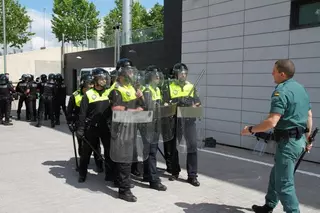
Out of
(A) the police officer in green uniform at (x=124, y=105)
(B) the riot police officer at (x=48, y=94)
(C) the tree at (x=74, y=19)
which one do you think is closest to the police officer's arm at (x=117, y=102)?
(A) the police officer in green uniform at (x=124, y=105)

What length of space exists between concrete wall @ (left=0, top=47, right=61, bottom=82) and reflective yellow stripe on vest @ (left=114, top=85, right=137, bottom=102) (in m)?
30.5

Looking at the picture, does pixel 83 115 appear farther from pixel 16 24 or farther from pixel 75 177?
pixel 16 24

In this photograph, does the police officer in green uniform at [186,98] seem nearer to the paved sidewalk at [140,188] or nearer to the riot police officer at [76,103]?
the paved sidewalk at [140,188]

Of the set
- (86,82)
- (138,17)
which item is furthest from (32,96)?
(138,17)

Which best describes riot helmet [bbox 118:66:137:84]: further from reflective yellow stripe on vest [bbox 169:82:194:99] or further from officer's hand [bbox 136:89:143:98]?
reflective yellow stripe on vest [bbox 169:82:194:99]

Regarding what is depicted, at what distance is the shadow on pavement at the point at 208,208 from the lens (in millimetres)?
4316

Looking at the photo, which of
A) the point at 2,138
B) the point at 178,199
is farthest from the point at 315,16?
the point at 2,138

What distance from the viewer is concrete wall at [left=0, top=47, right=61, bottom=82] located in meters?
32.3

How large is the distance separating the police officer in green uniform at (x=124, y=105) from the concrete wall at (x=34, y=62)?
30.5 m

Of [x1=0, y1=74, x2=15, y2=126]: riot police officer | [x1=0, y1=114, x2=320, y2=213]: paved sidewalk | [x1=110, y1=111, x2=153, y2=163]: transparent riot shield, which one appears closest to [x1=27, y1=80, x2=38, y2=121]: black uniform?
Answer: [x1=0, y1=74, x2=15, y2=126]: riot police officer

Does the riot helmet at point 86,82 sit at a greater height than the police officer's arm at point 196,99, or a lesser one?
greater

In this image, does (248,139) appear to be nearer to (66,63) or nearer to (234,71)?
(234,71)

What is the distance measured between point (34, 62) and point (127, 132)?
3182 cm

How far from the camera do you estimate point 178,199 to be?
4.71 metres
